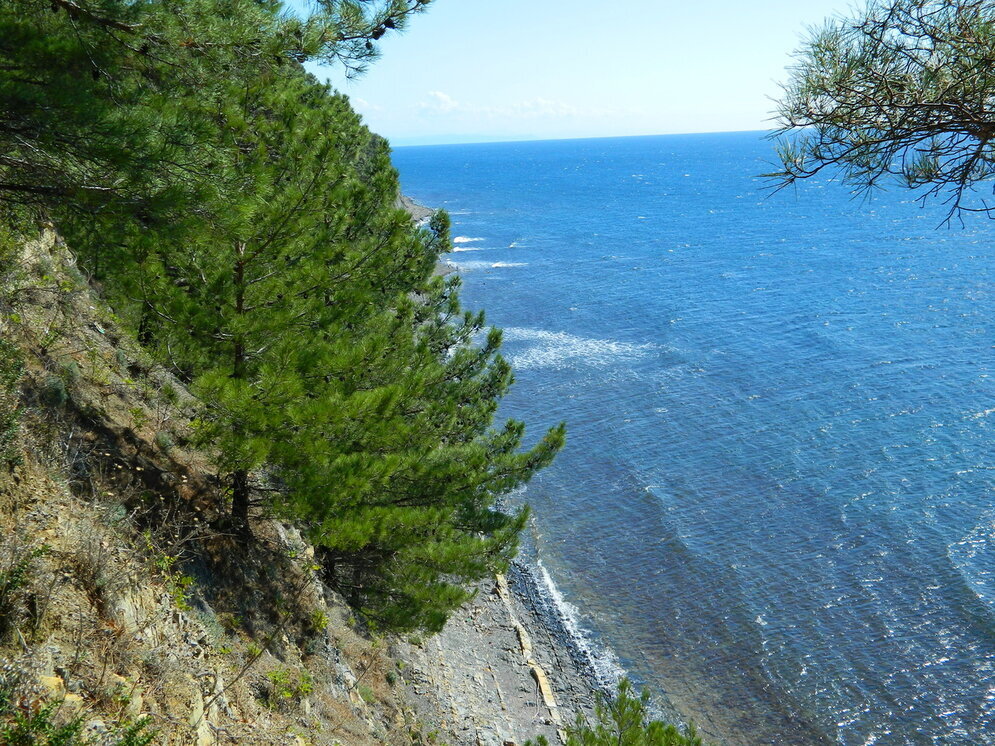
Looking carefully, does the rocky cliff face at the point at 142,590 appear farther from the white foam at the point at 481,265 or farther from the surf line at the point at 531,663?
the white foam at the point at 481,265

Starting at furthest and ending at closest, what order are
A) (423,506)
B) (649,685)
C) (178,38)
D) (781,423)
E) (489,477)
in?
(781,423), (649,685), (489,477), (423,506), (178,38)

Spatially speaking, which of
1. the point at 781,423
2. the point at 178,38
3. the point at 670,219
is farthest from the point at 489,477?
the point at 670,219

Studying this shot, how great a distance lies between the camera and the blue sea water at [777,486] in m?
18.0

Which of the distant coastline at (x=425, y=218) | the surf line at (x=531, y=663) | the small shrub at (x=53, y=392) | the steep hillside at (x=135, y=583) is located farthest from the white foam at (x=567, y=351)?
the small shrub at (x=53, y=392)

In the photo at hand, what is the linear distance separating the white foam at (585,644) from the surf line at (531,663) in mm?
1205

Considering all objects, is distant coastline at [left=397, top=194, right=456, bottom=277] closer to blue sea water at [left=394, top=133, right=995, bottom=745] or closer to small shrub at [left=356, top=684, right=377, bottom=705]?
blue sea water at [left=394, top=133, right=995, bottom=745]

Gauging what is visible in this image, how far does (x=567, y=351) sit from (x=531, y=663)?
24477mm

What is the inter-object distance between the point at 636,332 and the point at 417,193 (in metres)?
92.1

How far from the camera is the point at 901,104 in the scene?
5.95 metres

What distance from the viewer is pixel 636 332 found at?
147 feet

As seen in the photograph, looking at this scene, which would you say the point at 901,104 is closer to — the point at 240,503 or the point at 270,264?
the point at 270,264

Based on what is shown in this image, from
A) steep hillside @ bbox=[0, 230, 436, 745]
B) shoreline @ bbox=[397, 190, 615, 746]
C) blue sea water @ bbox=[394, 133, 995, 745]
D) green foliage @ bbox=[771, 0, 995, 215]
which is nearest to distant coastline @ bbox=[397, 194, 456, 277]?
blue sea water @ bbox=[394, 133, 995, 745]

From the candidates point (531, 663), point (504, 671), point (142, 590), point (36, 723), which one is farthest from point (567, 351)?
point (36, 723)

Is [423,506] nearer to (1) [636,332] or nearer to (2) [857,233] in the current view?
(1) [636,332]
